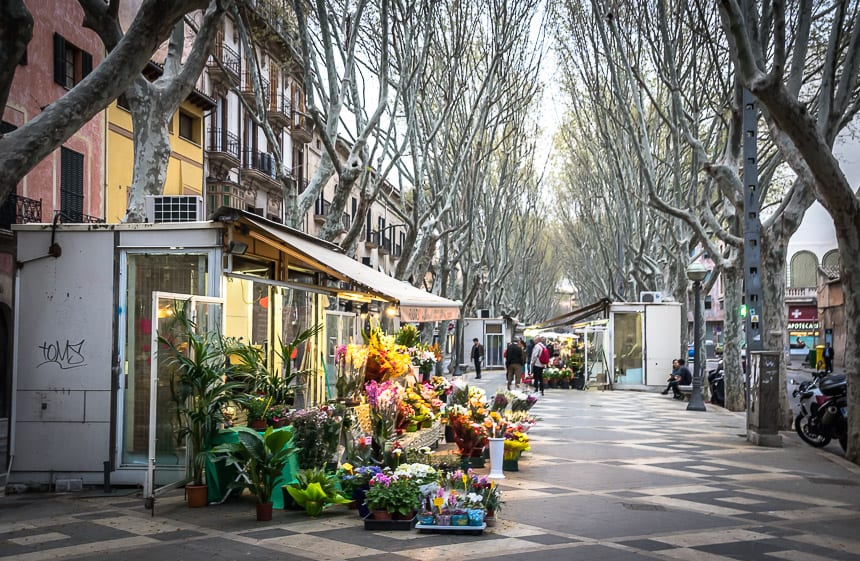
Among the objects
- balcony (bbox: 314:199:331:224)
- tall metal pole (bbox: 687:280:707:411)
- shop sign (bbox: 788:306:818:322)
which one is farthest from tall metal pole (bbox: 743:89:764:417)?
shop sign (bbox: 788:306:818:322)

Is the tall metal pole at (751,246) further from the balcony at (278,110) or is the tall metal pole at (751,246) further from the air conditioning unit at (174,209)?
the balcony at (278,110)

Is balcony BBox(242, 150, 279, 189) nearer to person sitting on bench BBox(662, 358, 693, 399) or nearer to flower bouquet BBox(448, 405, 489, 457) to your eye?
person sitting on bench BBox(662, 358, 693, 399)

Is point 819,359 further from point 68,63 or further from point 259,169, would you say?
point 68,63

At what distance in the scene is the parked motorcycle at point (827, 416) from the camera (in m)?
15.1

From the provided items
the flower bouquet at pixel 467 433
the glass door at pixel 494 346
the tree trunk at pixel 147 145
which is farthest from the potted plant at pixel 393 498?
the glass door at pixel 494 346

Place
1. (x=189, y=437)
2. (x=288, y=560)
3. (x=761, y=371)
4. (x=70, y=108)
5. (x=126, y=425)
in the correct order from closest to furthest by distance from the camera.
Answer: (x=288, y=560), (x=70, y=108), (x=189, y=437), (x=126, y=425), (x=761, y=371)

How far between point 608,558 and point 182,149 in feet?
82.4

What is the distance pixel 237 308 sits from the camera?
36.5 feet

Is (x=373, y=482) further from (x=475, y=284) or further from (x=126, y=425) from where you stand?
(x=475, y=284)

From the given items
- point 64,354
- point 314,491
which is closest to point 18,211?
point 64,354

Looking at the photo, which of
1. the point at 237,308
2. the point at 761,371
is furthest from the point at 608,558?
the point at 761,371

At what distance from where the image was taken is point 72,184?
23.0m

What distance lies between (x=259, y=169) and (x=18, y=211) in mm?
16574

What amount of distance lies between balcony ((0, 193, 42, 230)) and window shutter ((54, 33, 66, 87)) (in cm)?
358
